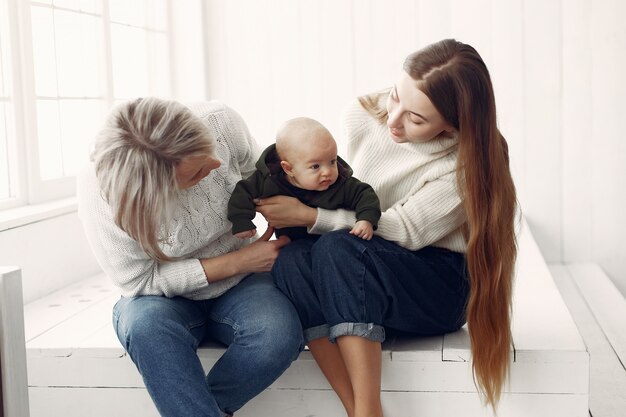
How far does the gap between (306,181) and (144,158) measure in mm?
418

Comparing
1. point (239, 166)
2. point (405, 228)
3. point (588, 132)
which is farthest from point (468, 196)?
point (588, 132)

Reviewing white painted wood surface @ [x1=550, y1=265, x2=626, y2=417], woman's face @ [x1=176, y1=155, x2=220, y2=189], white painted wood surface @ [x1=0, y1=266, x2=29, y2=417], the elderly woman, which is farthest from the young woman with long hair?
white painted wood surface @ [x1=0, y1=266, x2=29, y2=417]

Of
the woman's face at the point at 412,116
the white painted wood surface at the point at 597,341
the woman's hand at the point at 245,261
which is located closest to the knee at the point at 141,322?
the woman's hand at the point at 245,261

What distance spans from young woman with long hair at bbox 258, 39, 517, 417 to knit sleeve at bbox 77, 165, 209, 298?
8.6 inches

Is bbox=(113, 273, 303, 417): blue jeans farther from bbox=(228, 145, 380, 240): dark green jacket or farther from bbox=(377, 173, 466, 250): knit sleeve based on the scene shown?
bbox=(377, 173, 466, 250): knit sleeve

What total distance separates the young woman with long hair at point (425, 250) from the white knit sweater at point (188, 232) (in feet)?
0.45

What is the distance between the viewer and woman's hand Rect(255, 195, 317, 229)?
1987 mm

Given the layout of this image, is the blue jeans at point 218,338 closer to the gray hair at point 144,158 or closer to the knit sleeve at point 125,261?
the knit sleeve at point 125,261

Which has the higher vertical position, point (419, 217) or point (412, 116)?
point (412, 116)

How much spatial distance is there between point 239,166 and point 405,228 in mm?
474

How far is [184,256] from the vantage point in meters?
2.03

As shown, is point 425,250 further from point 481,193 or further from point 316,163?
point 316,163

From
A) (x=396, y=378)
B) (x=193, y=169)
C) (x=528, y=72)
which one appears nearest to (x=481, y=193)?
(x=396, y=378)

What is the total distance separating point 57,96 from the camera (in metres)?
3.08
